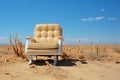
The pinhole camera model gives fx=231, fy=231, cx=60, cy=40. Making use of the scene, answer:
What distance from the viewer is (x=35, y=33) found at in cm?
784

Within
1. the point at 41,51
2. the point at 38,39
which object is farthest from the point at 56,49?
the point at 38,39

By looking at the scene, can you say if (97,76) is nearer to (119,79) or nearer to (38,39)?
(119,79)

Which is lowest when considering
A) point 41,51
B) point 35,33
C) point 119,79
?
point 119,79

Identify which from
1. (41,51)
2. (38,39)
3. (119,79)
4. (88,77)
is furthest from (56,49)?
(119,79)

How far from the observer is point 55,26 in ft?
25.9

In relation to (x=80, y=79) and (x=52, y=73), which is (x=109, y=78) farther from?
(x=52, y=73)

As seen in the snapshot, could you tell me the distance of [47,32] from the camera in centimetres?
789

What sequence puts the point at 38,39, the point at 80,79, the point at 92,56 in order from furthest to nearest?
the point at 92,56 → the point at 38,39 → the point at 80,79

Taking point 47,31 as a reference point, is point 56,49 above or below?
below

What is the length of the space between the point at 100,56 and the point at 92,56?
38 cm

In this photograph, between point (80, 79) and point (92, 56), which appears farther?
point (92, 56)

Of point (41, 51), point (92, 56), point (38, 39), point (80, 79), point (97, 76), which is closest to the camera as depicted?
point (80, 79)

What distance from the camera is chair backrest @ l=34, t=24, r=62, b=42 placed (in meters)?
7.76

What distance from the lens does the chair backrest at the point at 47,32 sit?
776 cm
